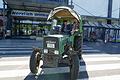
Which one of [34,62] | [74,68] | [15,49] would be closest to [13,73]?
[34,62]

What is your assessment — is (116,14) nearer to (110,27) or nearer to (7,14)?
(110,27)

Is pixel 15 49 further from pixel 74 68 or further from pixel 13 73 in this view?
pixel 74 68

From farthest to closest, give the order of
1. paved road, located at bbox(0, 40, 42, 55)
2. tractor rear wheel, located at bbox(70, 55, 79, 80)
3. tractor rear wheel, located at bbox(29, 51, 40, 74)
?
paved road, located at bbox(0, 40, 42, 55) < tractor rear wheel, located at bbox(29, 51, 40, 74) < tractor rear wheel, located at bbox(70, 55, 79, 80)

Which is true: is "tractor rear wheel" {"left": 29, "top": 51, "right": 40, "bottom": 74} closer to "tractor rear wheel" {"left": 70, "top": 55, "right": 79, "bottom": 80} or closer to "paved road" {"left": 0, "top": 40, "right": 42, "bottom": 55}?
"tractor rear wheel" {"left": 70, "top": 55, "right": 79, "bottom": 80}

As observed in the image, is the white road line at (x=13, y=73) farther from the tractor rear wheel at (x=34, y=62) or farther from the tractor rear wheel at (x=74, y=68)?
the tractor rear wheel at (x=74, y=68)

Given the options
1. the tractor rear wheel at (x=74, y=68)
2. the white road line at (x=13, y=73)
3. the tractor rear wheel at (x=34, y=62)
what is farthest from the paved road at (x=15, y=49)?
the tractor rear wheel at (x=74, y=68)

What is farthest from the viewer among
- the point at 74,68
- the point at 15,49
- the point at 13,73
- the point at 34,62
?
the point at 15,49

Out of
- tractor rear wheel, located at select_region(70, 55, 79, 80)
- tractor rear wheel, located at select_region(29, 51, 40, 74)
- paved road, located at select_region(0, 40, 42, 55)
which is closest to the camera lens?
tractor rear wheel, located at select_region(70, 55, 79, 80)

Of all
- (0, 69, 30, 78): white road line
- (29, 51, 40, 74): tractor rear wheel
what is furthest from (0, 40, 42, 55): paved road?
(29, 51, 40, 74): tractor rear wheel

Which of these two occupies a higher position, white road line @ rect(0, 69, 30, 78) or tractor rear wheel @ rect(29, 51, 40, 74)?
tractor rear wheel @ rect(29, 51, 40, 74)

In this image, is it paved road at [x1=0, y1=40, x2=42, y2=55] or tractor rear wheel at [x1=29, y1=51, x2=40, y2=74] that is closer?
tractor rear wheel at [x1=29, y1=51, x2=40, y2=74]

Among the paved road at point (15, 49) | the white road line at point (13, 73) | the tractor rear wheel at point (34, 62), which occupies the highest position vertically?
the tractor rear wheel at point (34, 62)

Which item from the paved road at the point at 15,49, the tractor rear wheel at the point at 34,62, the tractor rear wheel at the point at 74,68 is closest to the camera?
the tractor rear wheel at the point at 74,68

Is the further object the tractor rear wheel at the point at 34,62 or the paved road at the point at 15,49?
the paved road at the point at 15,49
